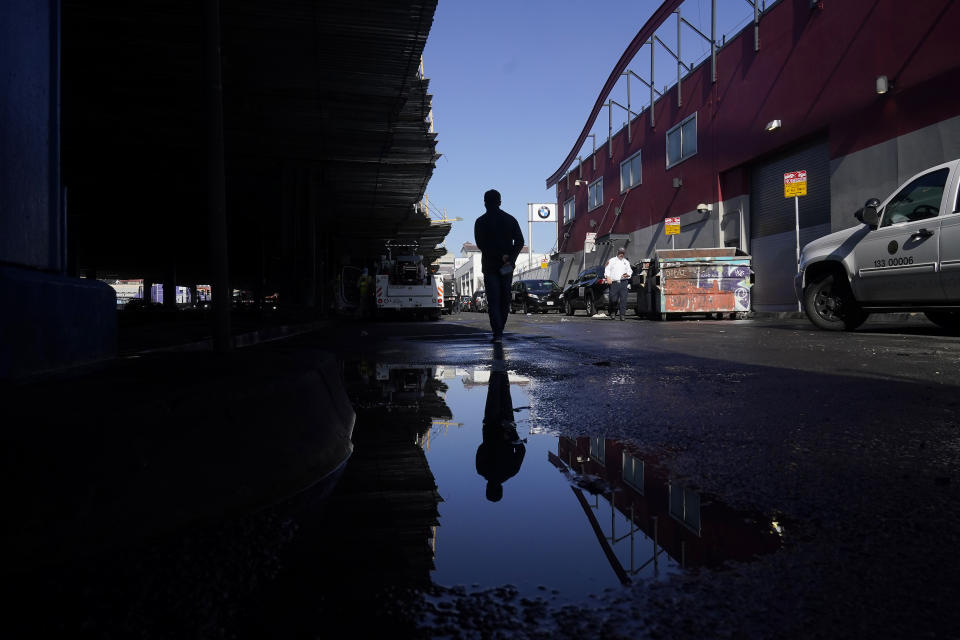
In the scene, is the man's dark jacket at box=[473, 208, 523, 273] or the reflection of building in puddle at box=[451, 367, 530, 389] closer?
the reflection of building in puddle at box=[451, 367, 530, 389]

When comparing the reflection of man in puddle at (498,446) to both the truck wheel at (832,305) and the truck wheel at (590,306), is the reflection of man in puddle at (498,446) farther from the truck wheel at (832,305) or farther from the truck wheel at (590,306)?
the truck wheel at (590,306)

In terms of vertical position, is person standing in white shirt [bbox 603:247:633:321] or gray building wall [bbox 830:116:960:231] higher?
gray building wall [bbox 830:116:960:231]

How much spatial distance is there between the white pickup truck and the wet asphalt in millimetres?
5605

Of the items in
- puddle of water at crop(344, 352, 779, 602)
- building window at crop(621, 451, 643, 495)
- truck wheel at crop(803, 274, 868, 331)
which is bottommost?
puddle of water at crop(344, 352, 779, 602)

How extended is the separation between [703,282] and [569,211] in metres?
28.1

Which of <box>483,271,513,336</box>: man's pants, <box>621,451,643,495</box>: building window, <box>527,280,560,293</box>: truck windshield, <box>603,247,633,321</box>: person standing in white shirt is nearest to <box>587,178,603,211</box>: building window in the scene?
<box>527,280,560,293</box>: truck windshield

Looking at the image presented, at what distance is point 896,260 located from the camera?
25.9 ft

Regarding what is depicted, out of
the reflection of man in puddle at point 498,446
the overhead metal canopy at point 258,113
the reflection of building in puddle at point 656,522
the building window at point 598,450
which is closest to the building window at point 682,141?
the overhead metal canopy at point 258,113

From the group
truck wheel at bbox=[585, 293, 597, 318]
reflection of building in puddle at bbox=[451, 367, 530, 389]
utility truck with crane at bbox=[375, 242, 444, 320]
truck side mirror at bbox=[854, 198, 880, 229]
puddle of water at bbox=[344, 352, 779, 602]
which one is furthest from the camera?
truck wheel at bbox=[585, 293, 597, 318]

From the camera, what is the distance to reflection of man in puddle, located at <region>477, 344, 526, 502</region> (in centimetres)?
197

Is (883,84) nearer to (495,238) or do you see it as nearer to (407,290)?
(495,238)

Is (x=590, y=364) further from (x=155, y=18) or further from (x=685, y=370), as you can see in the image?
(x=155, y=18)

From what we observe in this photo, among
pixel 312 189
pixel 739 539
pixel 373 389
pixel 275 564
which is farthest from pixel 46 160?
pixel 312 189

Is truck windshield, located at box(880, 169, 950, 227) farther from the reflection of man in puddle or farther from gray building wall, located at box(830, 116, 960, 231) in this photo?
the reflection of man in puddle
